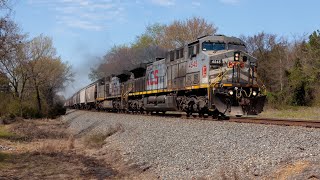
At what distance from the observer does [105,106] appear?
122 feet

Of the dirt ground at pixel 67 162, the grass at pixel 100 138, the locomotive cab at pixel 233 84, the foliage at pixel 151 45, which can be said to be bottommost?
the dirt ground at pixel 67 162

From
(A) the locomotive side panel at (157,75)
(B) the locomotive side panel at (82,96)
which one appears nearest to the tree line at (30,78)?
(B) the locomotive side panel at (82,96)

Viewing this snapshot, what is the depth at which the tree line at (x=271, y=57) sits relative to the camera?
40438 millimetres

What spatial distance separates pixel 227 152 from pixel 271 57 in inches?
1803

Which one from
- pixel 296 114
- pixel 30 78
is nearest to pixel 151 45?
pixel 30 78

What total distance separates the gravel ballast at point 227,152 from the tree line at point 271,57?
12.9 meters

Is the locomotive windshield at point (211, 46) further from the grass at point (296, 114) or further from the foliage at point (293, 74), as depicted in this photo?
the foliage at point (293, 74)

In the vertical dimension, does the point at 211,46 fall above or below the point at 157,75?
above

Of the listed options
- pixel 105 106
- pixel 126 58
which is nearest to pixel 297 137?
pixel 105 106

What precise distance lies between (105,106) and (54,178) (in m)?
25.7

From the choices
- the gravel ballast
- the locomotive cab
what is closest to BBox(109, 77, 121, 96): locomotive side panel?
the locomotive cab

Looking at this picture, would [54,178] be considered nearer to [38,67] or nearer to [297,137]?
[297,137]

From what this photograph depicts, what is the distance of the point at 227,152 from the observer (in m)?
9.27

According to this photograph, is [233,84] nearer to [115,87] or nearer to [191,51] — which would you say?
[191,51]
